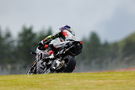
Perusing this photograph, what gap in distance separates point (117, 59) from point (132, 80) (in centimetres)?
18366

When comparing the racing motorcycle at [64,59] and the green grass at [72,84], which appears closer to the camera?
the green grass at [72,84]

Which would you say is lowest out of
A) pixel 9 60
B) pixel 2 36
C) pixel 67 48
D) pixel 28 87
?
pixel 28 87

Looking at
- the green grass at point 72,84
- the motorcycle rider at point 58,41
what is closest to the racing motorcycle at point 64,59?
the motorcycle rider at point 58,41

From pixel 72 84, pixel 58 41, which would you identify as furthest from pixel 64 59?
pixel 72 84

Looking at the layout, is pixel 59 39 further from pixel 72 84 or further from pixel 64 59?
pixel 72 84

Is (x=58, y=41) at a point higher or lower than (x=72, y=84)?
higher

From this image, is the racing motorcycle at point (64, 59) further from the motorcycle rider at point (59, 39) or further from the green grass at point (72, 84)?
the green grass at point (72, 84)

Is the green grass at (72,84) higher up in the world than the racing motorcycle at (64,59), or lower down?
lower down

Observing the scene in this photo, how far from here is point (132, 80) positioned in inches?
530

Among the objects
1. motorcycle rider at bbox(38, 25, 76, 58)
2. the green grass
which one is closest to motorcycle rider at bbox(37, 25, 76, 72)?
motorcycle rider at bbox(38, 25, 76, 58)

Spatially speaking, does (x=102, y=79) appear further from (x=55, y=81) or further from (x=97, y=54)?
(x=97, y=54)

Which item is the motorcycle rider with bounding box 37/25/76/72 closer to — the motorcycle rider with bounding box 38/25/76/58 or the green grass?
the motorcycle rider with bounding box 38/25/76/58

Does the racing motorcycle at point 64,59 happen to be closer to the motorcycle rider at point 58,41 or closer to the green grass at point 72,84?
the motorcycle rider at point 58,41

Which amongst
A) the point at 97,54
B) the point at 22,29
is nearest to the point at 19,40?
the point at 22,29
